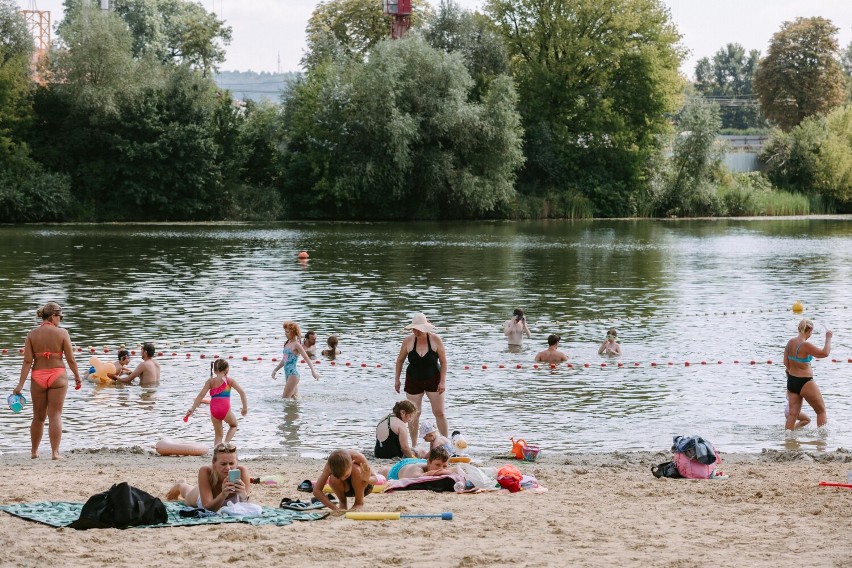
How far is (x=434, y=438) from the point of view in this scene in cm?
1395

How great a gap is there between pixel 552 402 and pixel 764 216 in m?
69.9

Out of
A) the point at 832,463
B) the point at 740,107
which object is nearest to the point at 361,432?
the point at 832,463

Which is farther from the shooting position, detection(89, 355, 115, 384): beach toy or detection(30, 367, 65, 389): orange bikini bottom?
detection(89, 355, 115, 384): beach toy

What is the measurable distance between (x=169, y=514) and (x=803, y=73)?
345ft

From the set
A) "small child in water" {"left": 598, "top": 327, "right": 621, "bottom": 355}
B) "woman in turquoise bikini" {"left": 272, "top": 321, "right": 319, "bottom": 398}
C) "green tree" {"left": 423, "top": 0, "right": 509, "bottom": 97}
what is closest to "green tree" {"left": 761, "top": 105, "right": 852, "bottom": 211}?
"green tree" {"left": 423, "top": 0, "right": 509, "bottom": 97}

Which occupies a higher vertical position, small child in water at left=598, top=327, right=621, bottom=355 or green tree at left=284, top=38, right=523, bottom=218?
green tree at left=284, top=38, right=523, bottom=218

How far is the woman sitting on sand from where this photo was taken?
11031 millimetres

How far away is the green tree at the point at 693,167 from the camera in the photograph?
7925 cm

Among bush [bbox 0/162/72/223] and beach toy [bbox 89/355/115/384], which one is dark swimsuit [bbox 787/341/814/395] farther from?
bush [bbox 0/162/72/223]

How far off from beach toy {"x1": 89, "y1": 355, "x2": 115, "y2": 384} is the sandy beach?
6.18 metres

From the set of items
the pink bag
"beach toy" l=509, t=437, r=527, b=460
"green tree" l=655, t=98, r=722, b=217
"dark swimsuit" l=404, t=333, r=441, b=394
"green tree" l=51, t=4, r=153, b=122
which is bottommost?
"beach toy" l=509, t=437, r=527, b=460

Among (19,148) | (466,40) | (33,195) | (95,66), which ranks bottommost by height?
(33,195)

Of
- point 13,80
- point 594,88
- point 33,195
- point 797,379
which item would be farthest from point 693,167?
point 797,379

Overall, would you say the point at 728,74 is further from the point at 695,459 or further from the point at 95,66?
the point at 695,459
